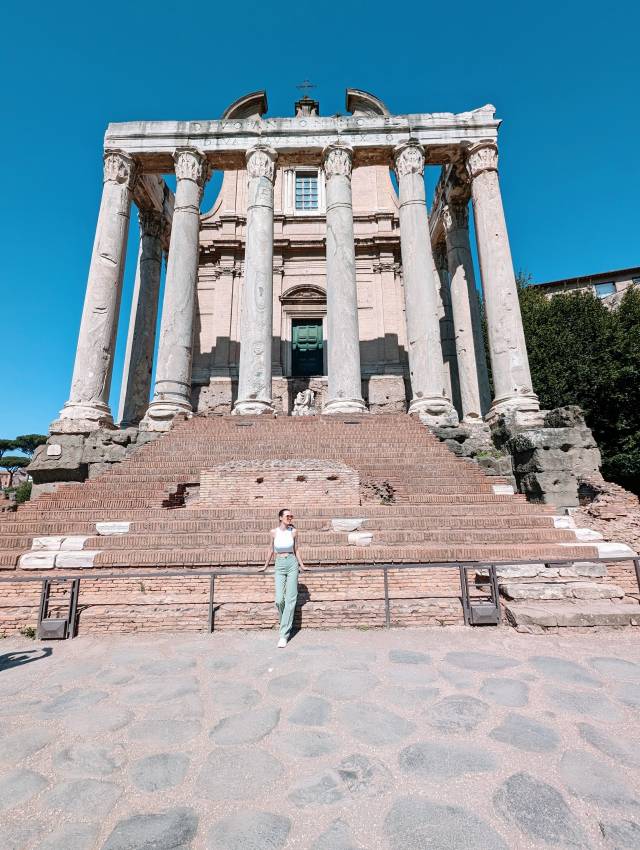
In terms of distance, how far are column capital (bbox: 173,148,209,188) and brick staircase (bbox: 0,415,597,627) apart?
9.58m

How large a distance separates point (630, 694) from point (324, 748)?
2.32 meters

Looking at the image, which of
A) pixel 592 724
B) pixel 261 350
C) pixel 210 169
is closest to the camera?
pixel 592 724

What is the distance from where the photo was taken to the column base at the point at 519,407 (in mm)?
11844

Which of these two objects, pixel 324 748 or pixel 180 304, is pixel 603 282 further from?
pixel 324 748

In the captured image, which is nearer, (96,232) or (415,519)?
(415,519)

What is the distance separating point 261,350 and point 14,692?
34.9ft

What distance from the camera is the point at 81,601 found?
5211mm

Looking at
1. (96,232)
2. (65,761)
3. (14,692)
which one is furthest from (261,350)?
(65,761)

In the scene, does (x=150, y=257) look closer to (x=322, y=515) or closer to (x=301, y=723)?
(x=322, y=515)

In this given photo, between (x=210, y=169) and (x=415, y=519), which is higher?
(x=210, y=169)

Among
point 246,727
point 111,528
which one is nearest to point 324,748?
point 246,727

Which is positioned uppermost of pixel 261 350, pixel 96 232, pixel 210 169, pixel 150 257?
pixel 210 169

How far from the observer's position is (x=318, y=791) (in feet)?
7.14

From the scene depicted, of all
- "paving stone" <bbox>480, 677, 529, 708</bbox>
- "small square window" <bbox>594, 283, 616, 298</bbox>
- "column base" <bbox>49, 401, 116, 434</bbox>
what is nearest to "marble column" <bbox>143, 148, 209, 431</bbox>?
"column base" <bbox>49, 401, 116, 434</bbox>
